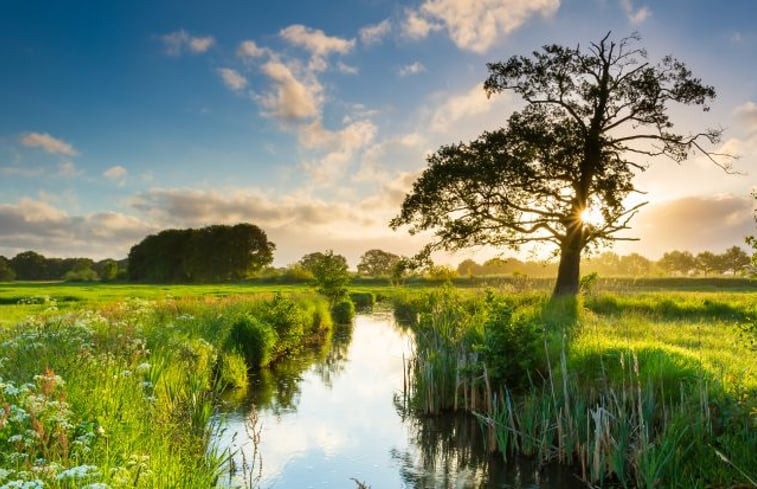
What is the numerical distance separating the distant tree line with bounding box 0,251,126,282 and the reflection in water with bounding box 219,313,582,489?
4227 inches

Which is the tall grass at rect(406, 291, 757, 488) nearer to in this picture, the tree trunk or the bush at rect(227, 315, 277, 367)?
the bush at rect(227, 315, 277, 367)

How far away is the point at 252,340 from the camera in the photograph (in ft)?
69.8

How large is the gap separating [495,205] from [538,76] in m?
6.90

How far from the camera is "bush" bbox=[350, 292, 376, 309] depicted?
5698 cm

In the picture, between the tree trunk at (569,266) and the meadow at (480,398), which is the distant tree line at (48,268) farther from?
the meadow at (480,398)

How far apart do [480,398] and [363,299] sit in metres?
45.6

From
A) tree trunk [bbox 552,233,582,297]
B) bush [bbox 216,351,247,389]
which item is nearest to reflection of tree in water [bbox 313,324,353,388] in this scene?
bush [bbox 216,351,247,389]

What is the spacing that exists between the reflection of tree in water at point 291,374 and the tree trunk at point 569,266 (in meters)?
11.2

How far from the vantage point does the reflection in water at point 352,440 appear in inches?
419

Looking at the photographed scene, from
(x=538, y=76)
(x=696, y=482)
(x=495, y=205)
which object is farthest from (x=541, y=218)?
(x=696, y=482)

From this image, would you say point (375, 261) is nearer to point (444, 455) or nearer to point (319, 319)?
point (319, 319)

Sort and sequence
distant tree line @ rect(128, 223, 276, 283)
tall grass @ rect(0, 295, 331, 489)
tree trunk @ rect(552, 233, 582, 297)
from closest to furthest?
tall grass @ rect(0, 295, 331, 489) < tree trunk @ rect(552, 233, 582, 297) < distant tree line @ rect(128, 223, 276, 283)

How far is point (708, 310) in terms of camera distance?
2581 centimetres

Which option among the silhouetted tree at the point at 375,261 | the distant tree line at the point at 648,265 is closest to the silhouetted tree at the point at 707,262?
the distant tree line at the point at 648,265
